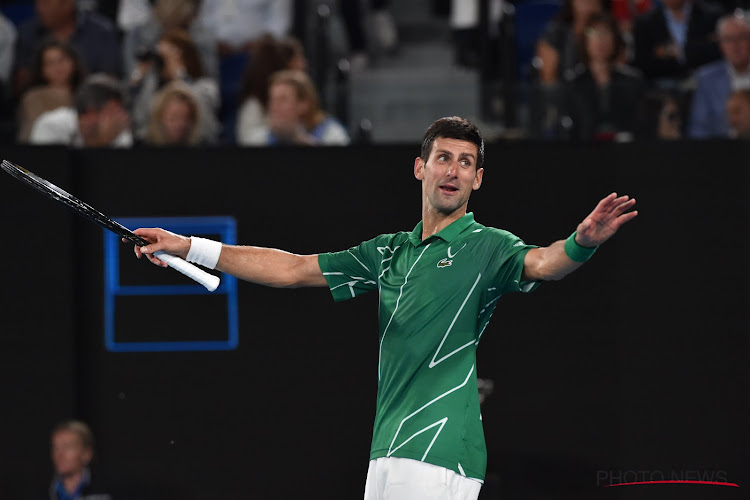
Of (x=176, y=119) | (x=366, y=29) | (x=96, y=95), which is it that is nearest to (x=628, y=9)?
(x=366, y=29)

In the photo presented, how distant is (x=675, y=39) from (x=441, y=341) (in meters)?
6.64

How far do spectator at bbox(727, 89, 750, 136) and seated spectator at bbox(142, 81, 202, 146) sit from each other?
12.6 ft

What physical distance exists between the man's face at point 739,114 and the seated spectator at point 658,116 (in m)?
0.38

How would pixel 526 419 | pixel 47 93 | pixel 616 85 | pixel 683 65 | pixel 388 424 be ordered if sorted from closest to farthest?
pixel 388 424 < pixel 526 419 < pixel 616 85 < pixel 47 93 < pixel 683 65

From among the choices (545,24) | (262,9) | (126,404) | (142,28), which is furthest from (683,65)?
(126,404)

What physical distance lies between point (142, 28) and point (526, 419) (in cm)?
485

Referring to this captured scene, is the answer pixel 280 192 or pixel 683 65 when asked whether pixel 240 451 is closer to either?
pixel 280 192

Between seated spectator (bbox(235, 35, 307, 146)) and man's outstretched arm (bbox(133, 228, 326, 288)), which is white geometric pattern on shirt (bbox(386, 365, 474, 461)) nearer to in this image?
man's outstretched arm (bbox(133, 228, 326, 288))

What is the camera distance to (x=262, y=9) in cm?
1145

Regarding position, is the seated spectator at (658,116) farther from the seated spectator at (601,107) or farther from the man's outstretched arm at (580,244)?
the man's outstretched arm at (580,244)

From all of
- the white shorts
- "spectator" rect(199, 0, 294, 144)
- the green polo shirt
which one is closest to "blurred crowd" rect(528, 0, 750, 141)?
"spectator" rect(199, 0, 294, 144)

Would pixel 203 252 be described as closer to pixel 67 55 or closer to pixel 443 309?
pixel 443 309

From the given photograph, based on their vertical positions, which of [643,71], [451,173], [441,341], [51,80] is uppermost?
[643,71]

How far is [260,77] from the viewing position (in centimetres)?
990
